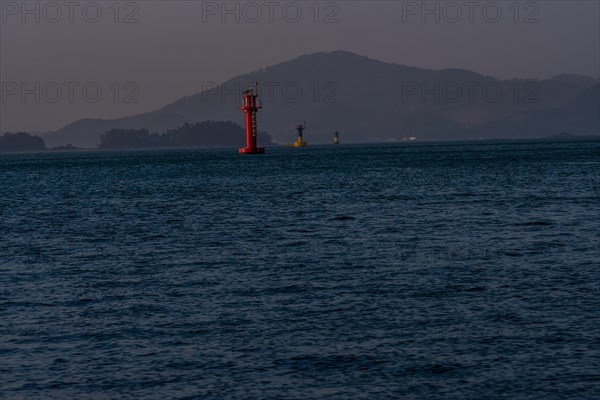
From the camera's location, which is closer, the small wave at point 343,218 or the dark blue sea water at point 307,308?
the dark blue sea water at point 307,308

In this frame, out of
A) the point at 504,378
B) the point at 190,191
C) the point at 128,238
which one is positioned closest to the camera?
the point at 504,378

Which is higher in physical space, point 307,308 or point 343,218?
point 307,308

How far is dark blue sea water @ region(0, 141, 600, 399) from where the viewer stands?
15148mm

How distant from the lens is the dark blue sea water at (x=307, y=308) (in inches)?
596

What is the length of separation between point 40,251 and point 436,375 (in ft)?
68.2

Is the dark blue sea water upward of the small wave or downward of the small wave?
upward

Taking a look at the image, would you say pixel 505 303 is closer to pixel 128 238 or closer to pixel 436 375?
pixel 436 375

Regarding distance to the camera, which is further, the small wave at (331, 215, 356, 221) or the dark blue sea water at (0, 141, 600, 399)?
the small wave at (331, 215, 356, 221)

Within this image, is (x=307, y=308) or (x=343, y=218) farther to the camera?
(x=343, y=218)

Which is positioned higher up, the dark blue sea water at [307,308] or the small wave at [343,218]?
the dark blue sea water at [307,308]

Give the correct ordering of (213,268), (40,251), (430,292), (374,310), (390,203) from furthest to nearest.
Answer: (390,203), (40,251), (213,268), (430,292), (374,310)

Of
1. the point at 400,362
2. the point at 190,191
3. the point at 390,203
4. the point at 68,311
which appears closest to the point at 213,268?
the point at 68,311

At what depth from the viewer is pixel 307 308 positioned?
67.8ft

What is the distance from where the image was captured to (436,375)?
15219mm
